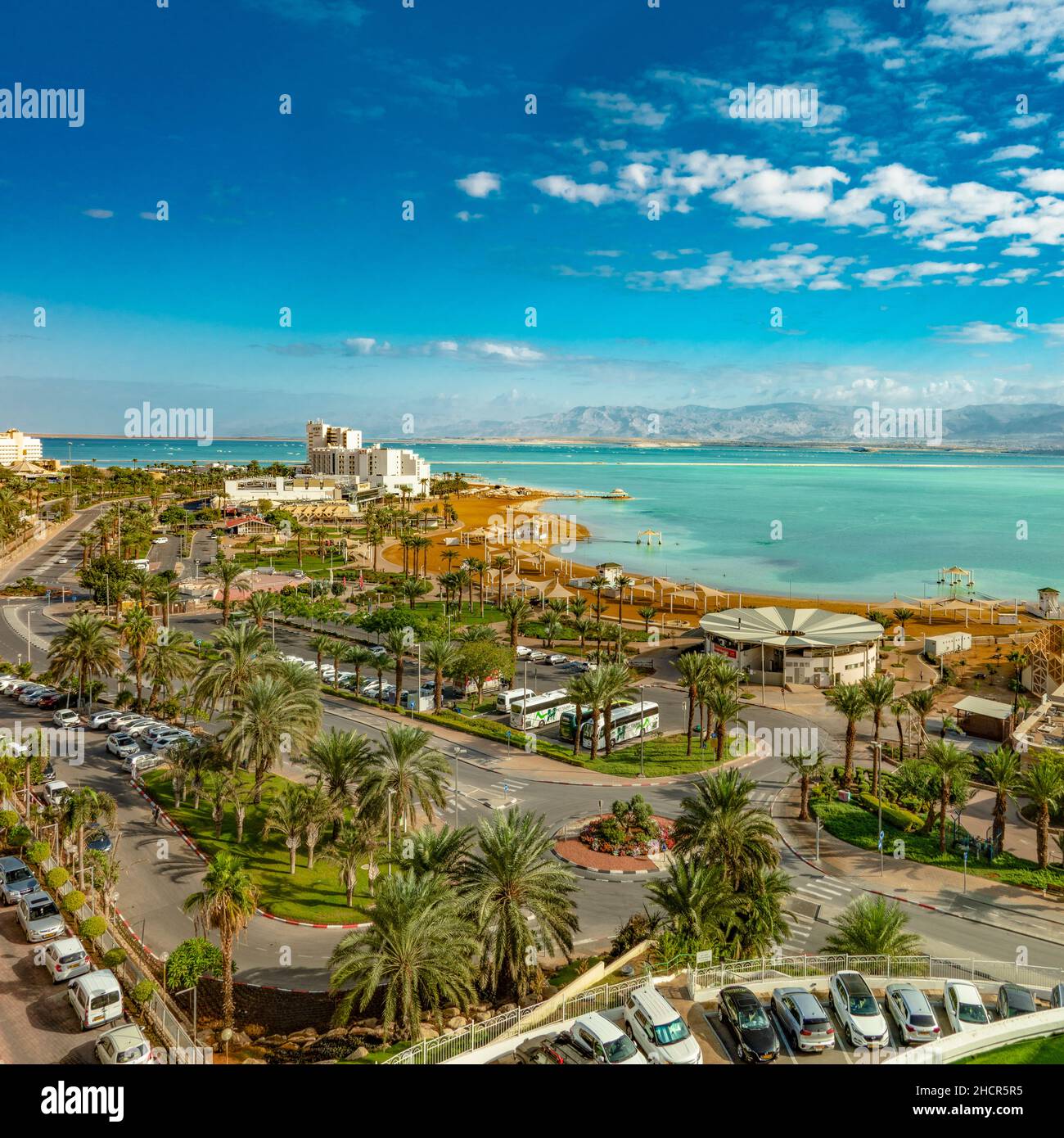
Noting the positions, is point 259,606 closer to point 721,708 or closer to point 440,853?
point 721,708

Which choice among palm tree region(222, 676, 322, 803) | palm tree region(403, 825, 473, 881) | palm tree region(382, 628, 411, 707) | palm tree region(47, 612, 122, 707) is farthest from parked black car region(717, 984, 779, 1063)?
palm tree region(47, 612, 122, 707)

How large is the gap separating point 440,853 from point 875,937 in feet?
39.7

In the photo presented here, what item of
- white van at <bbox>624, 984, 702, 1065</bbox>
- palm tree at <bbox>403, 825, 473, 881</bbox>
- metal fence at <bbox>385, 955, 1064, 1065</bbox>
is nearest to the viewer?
white van at <bbox>624, 984, 702, 1065</bbox>

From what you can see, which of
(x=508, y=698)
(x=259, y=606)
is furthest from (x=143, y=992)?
(x=259, y=606)

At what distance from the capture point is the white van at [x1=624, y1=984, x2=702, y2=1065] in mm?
15969

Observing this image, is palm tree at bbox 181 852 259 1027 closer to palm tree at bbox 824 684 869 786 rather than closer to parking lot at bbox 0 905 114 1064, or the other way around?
parking lot at bbox 0 905 114 1064

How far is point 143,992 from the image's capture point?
1900 cm

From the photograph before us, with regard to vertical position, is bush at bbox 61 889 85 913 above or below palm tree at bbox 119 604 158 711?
below

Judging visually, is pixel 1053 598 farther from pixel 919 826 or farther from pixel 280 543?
pixel 280 543

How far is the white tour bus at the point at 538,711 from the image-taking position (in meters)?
46.1

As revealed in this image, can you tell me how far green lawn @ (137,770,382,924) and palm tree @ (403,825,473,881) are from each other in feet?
9.00

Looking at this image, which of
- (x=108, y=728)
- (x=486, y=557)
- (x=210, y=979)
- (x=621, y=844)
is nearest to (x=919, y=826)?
(x=621, y=844)

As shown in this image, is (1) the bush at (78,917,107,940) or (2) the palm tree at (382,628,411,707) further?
(2) the palm tree at (382,628,411,707)
